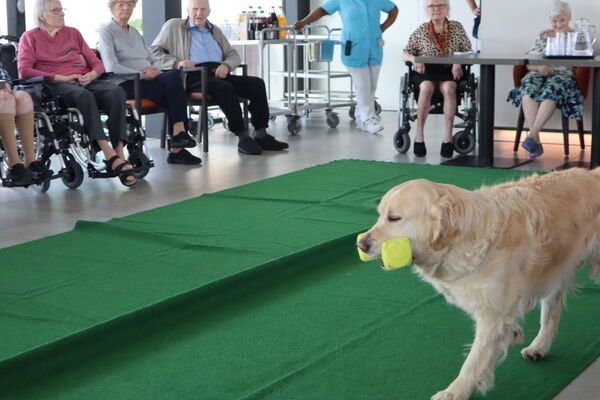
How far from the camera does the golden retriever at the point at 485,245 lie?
2133 millimetres

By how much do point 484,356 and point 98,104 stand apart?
4239mm

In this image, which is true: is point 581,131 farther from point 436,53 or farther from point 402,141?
point 402,141

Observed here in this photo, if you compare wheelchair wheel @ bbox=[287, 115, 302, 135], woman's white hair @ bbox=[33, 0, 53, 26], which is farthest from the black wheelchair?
Answer: wheelchair wheel @ bbox=[287, 115, 302, 135]

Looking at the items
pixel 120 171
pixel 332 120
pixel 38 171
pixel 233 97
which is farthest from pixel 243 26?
pixel 38 171

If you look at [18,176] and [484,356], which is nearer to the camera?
[484,356]

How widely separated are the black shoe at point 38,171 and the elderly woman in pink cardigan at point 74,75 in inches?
15.9

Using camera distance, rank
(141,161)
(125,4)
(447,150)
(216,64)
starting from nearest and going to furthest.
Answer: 1. (141,161)
2. (125,4)
3. (447,150)
4. (216,64)

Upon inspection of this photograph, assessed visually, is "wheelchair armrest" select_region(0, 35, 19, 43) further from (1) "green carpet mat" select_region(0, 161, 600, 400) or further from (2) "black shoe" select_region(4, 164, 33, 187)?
(1) "green carpet mat" select_region(0, 161, 600, 400)

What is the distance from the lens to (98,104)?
5895mm

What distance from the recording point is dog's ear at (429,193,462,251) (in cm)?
211

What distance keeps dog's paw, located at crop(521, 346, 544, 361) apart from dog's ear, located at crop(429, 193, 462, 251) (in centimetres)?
64

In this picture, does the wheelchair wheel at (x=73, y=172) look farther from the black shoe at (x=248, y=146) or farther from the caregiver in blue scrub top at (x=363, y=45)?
the caregiver in blue scrub top at (x=363, y=45)

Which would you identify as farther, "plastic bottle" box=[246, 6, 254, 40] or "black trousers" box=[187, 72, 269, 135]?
"plastic bottle" box=[246, 6, 254, 40]

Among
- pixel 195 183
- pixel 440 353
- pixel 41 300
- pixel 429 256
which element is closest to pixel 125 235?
pixel 41 300
